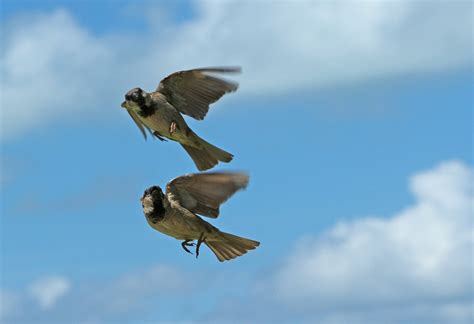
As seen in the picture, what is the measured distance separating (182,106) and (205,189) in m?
1.36

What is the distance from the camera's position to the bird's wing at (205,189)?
657 centimetres

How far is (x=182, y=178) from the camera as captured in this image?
25.2ft

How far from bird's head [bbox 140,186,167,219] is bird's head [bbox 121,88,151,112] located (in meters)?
0.91

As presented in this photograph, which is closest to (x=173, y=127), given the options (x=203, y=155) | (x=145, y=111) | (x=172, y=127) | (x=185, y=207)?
(x=172, y=127)

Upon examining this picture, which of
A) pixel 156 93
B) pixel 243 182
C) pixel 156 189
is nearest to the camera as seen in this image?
pixel 243 182

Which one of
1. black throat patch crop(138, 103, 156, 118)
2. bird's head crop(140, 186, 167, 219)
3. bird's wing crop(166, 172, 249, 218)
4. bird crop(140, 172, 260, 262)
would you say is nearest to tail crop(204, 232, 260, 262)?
bird crop(140, 172, 260, 262)

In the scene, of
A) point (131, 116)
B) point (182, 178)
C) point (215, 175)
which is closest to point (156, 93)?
point (131, 116)

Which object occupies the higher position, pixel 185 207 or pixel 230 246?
pixel 230 246

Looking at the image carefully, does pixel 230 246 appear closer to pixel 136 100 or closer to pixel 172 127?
pixel 172 127

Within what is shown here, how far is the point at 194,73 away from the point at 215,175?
1.83m

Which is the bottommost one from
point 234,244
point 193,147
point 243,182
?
point 243,182

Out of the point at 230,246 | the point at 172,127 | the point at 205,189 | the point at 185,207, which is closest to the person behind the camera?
the point at 205,189

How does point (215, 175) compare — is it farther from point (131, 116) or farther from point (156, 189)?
point (131, 116)

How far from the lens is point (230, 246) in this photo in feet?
27.9
